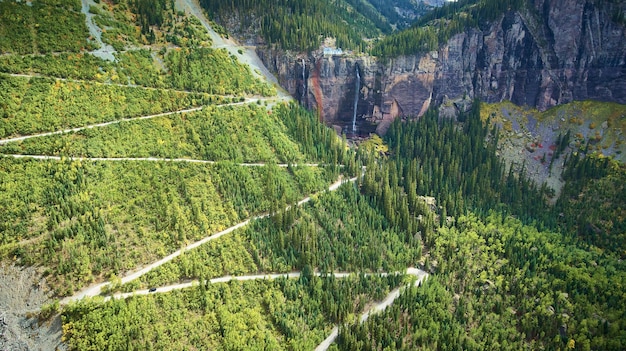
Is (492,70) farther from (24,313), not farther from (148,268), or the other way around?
(24,313)

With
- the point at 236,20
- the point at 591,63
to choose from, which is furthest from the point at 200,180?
the point at 591,63

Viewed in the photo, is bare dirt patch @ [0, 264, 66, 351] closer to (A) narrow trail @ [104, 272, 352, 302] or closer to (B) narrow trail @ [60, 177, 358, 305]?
(B) narrow trail @ [60, 177, 358, 305]

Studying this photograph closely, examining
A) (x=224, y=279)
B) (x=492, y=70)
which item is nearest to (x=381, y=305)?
(x=224, y=279)

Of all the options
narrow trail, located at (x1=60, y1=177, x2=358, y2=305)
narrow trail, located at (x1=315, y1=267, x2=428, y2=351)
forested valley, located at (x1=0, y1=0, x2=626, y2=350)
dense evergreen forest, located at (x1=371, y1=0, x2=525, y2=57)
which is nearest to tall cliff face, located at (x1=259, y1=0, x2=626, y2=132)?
dense evergreen forest, located at (x1=371, y1=0, x2=525, y2=57)

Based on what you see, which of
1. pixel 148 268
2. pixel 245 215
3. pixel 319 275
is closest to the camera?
pixel 148 268

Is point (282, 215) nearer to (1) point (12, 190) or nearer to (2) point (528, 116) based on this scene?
(1) point (12, 190)

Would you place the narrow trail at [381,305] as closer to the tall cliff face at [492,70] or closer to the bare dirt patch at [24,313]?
the bare dirt patch at [24,313]

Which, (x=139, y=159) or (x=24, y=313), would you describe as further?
(x=139, y=159)
